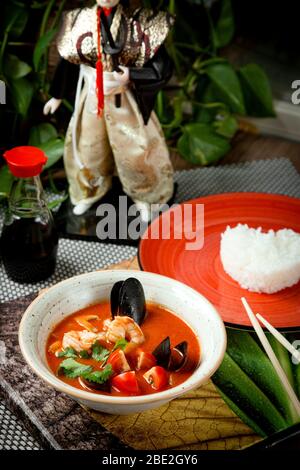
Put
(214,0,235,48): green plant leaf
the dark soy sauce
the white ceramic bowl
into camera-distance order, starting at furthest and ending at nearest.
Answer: (214,0,235,48): green plant leaf, the dark soy sauce, the white ceramic bowl

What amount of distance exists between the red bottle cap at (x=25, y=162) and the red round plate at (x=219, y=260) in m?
0.22

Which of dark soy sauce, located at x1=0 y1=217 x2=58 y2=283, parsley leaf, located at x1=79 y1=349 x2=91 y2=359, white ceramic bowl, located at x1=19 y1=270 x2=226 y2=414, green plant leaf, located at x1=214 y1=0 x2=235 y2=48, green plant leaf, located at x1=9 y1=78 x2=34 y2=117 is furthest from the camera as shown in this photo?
green plant leaf, located at x1=214 y1=0 x2=235 y2=48

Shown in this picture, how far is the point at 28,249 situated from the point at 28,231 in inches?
1.5

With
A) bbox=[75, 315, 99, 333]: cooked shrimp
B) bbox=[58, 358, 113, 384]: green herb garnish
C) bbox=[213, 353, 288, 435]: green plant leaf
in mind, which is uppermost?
bbox=[58, 358, 113, 384]: green herb garnish

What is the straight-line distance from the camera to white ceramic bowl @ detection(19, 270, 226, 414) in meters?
0.91

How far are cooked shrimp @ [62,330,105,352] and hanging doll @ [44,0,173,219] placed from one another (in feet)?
1.70

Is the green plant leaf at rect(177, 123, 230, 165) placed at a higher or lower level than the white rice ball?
lower

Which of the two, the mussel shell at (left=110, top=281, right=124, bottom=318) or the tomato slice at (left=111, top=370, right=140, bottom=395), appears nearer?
the tomato slice at (left=111, top=370, right=140, bottom=395)

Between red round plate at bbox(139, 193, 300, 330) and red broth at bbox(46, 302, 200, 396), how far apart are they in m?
0.10

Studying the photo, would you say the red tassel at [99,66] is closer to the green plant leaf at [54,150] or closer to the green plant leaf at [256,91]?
the green plant leaf at [54,150]

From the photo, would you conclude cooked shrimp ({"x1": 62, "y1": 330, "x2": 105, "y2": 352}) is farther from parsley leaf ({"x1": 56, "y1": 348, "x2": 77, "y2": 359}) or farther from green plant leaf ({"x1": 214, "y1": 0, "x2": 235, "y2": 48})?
green plant leaf ({"x1": 214, "y1": 0, "x2": 235, "y2": 48})

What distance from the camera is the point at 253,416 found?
1.04 m

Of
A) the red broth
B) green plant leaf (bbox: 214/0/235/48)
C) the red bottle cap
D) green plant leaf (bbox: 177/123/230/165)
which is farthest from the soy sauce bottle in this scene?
green plant leaf (bbox: 214/0/235/48)

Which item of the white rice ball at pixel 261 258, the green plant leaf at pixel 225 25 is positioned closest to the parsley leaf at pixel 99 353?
the white rice ball at pixel 261 258
